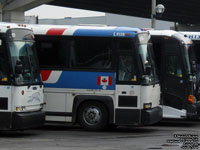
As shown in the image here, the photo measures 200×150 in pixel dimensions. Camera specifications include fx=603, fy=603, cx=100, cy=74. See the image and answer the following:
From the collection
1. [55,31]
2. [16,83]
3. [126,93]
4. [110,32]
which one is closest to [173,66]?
[126,93]

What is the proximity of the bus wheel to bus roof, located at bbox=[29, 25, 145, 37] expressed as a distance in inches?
77.4

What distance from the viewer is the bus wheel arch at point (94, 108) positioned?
1662 centimetres

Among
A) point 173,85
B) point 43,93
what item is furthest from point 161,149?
point 173,85

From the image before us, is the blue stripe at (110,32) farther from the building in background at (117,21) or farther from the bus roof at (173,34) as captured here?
the building in background at (117,21)

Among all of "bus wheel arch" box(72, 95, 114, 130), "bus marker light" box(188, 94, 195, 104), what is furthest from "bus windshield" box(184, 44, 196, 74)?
"bus wheel arch" box(72, 95, 114, 130)

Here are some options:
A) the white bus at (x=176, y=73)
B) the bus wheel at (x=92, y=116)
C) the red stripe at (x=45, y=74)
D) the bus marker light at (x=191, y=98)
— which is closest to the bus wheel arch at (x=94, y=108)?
the bus wheel at (x=92, y=116)

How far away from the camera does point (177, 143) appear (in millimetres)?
13969

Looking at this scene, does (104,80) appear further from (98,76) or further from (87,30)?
(87,30)

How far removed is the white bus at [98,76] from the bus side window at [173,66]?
1.58 metres

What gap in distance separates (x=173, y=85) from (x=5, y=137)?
590cm

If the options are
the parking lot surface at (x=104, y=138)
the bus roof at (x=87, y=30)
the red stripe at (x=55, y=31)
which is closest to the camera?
the parking lot surface at (x=104, y=138)

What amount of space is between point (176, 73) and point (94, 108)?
326cm

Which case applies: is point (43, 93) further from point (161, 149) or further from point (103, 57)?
point (161, 149)

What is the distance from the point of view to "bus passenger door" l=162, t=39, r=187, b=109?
1856 cm
